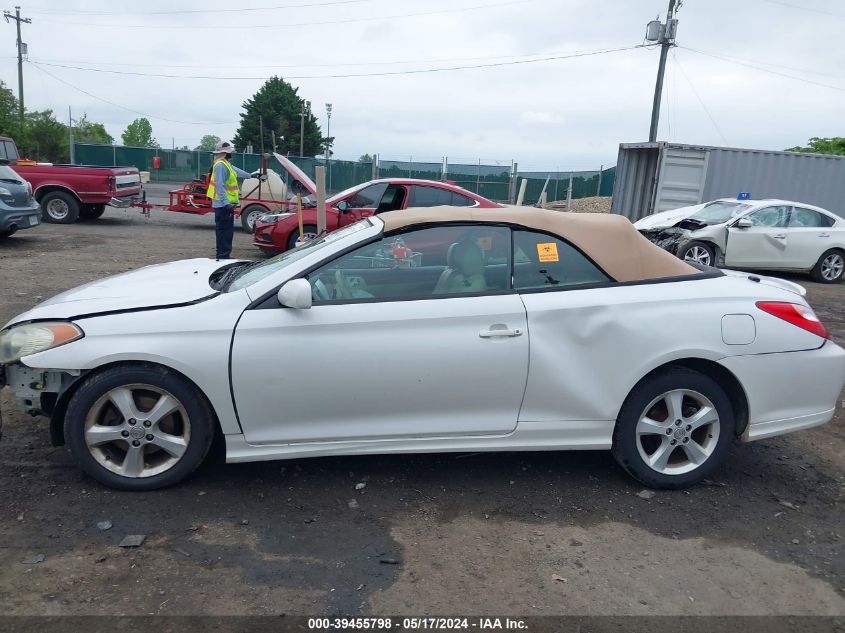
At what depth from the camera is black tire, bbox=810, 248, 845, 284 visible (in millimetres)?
12727

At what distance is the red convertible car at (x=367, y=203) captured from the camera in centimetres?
1124

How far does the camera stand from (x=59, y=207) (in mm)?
15984

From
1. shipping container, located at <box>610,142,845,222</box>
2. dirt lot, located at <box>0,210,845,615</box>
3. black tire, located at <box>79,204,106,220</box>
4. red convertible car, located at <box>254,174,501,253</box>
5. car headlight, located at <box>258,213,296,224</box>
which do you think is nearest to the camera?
dirt lot, located at <box>0,210,845,615</box>

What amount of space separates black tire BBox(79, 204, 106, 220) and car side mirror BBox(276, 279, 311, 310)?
14.7 metres

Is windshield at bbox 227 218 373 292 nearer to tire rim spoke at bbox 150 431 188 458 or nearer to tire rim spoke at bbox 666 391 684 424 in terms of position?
tire rim spoke at bbox 150 431 188 458

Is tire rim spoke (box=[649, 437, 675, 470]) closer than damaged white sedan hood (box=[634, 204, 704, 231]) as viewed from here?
Yes

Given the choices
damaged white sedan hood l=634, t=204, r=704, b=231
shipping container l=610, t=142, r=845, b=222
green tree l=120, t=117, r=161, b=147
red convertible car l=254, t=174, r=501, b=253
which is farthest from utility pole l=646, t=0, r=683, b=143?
green tree l=120, t=117, r=161, b=147

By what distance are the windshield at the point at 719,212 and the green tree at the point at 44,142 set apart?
38334mm

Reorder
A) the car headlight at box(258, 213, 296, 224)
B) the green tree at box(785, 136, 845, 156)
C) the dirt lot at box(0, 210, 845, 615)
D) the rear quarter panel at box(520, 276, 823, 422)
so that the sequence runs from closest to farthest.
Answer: the dirt lot at box(0, 210, 845, 615)
the rear quarter panel at box(520, 276, 823, 422)
the car headlight at box(258, 213, 296, 224)
the green tree at box(785, 136, 845, 156)

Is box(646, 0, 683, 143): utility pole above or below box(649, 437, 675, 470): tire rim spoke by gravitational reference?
above

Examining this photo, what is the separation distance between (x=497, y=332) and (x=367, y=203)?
827 cm

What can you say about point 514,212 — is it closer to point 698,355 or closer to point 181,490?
point 698,355

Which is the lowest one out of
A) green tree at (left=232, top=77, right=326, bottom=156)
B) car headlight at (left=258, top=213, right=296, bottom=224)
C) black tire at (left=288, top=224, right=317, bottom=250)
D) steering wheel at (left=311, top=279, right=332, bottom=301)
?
black tire at (left=288, top=224, right=317, bottom=250)

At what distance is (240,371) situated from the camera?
3.56 metres
